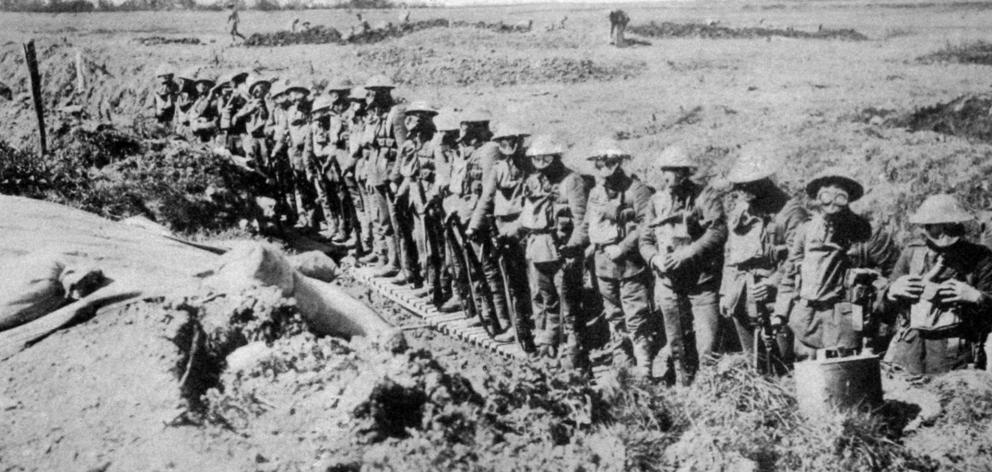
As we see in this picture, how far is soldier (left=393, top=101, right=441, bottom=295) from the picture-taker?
8383mm

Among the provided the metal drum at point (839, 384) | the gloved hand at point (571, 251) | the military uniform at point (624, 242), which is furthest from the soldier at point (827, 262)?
the gloved hand at point (571, 251)

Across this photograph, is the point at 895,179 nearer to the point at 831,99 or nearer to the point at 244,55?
the point at 831,99

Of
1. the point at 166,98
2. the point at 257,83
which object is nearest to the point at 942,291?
the point at 257,83

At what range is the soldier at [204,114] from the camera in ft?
41.3

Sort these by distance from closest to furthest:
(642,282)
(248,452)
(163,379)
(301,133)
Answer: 1. (248,452)
2. (163,379)
3. (642,282)
4. (301,133)

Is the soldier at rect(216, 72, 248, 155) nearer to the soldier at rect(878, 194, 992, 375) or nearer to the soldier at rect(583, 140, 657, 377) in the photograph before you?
the soldier at rect(583, 140, 657, 377)

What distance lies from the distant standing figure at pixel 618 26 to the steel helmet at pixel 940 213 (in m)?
14.6

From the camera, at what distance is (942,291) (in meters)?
4.63

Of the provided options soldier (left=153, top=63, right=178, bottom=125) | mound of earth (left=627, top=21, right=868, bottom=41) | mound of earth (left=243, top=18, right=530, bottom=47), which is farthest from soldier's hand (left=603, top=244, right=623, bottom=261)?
mound of earth (left=243, top=18, right=530, bottom=47)

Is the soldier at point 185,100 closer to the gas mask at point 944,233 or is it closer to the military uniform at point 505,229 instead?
the military uniform at point 505,229

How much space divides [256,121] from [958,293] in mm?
10163

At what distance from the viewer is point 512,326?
7.79 metres

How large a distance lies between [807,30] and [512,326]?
1145 centimetres

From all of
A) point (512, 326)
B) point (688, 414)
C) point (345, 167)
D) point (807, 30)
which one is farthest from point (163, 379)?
point (807, 30)
